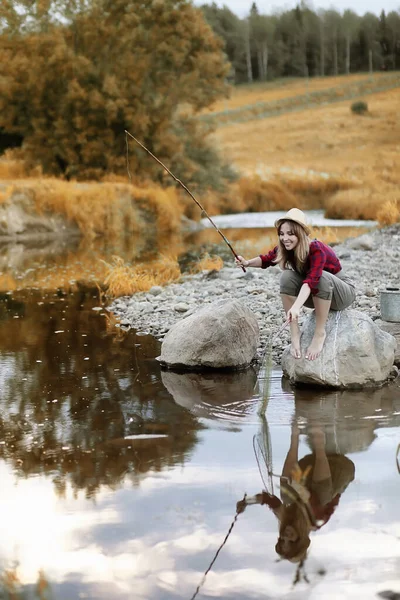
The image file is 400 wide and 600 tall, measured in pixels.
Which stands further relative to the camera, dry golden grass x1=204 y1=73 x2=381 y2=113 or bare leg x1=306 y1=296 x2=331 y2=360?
dry golden grass x1=204 y1=73 x2=381 y2=113

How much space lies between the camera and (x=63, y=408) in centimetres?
546

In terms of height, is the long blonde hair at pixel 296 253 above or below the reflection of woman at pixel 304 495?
above

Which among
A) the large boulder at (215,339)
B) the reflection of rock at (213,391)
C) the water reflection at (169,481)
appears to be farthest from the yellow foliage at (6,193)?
the reflection of rock at (213,391)

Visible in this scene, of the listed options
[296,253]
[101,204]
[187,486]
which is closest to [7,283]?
[296,253]

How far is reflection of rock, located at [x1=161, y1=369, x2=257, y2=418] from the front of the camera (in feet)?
17.6

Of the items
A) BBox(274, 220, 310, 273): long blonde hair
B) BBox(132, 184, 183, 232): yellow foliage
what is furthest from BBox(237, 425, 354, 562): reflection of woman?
BBox(132, 184, 183, 232): yellow foliage

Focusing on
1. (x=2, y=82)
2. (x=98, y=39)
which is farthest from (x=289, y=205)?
(x=2, y=82)

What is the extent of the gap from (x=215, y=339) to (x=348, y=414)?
58.1 inches

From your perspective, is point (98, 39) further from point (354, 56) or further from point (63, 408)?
point (354, 56)

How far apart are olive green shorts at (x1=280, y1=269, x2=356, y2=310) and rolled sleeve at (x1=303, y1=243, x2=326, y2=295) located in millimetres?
114

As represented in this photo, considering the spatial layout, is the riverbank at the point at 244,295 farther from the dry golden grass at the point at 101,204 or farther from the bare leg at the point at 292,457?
the dry golden grass at the point at 101,204

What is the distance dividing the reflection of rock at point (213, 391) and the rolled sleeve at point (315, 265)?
926mm

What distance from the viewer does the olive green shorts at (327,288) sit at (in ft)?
17.9

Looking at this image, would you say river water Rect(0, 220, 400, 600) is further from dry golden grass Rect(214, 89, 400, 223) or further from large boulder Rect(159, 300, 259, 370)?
dry golden grass Rect(214, 89, 400, 223)
